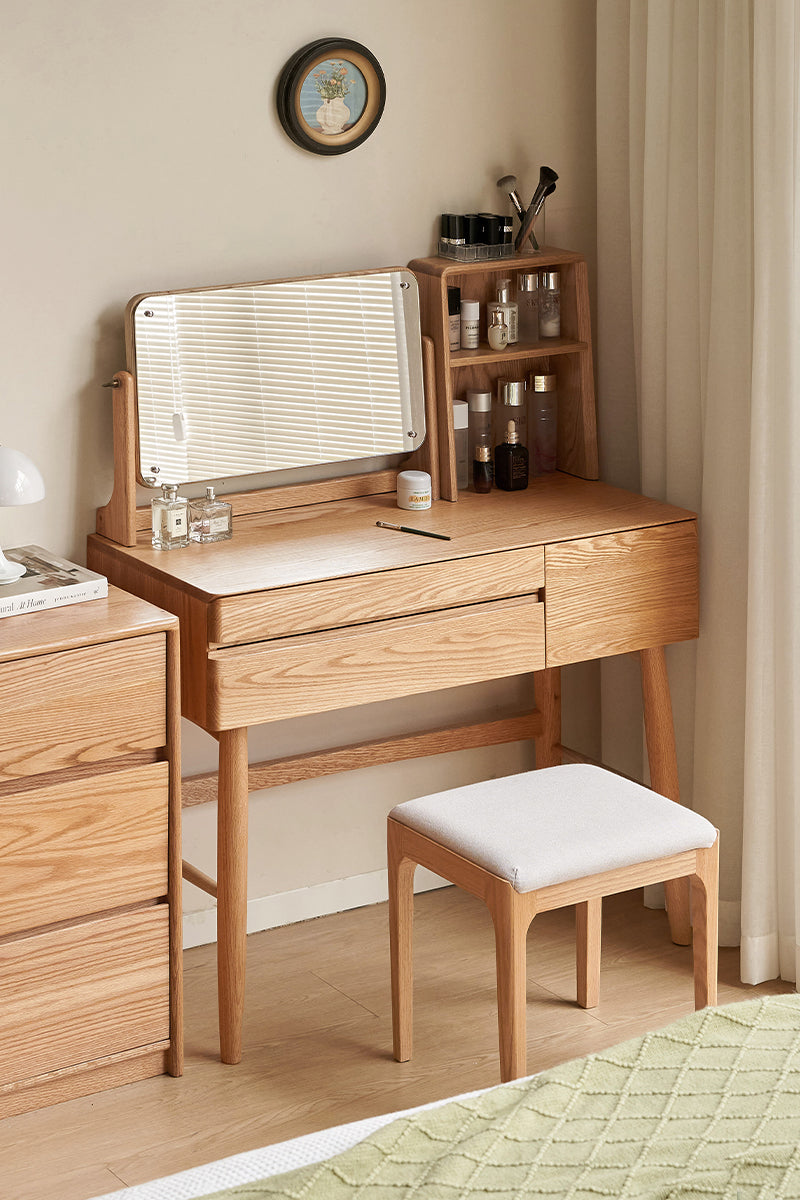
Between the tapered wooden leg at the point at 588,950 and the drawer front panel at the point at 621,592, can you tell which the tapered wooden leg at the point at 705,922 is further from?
the drawer front panel at the point at 621,592

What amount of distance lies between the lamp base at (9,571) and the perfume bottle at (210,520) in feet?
1.07

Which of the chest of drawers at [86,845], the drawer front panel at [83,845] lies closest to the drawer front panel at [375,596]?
the chest of drawers at [86,845]

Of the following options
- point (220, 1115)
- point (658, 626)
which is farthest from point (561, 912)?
point (220, 1115)

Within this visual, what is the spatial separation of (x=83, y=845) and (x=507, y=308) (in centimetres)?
127

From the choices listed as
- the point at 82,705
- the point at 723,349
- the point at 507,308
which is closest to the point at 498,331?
the point at 507,308

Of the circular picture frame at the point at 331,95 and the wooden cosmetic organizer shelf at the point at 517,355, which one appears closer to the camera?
the circular picture frame at the point at 331,95

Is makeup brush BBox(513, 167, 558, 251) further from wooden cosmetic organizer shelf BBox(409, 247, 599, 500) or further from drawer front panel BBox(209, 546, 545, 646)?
drawer front panel BBox(209, 546, 545, 646)

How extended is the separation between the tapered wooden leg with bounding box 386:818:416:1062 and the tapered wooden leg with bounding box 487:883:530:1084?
0.23 meters

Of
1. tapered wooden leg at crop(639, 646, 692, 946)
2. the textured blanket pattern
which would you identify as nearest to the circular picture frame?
tapered wooden leg at crop(639, 646, 692, 946)

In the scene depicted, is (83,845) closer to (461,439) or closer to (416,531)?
(416,531)

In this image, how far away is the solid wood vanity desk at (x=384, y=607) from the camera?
2.40 meters

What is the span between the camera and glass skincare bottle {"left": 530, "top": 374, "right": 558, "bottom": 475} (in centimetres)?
304

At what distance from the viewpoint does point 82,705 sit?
7.41 ft

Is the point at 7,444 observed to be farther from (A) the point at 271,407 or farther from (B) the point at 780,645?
(B) the point at 780,645
